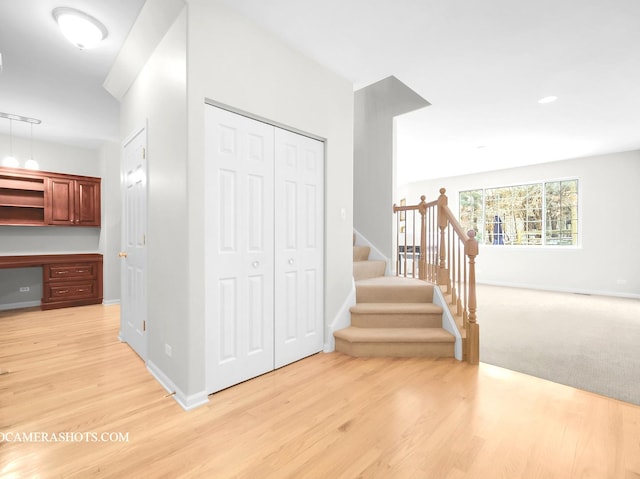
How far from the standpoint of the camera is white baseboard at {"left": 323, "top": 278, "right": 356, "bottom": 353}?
2.97 meters

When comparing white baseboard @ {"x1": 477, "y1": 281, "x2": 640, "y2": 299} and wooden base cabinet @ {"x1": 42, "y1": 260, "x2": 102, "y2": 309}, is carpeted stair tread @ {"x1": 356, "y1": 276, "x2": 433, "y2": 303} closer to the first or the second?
wooden base cabinet @ {"x1": 42, "y1": 260, "x2": 102, "y2": 309}

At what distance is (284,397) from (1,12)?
3.48 m

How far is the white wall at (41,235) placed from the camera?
16.1 feet

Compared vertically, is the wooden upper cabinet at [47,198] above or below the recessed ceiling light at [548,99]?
below

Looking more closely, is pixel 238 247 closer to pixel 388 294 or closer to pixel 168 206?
pixel 168 206

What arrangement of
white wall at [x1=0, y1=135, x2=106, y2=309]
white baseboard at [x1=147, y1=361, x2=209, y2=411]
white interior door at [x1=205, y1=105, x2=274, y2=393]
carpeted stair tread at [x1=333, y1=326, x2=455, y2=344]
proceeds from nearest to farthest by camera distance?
white baseboard at [x1=147, y1=361, x2=209, y2=411] < white interior door at [x1=205, y1=105, x2=274, y2=393] < carpeted stair tread at [x1=333, y1=326, x2=455, y2=344] < white wall at [x1=0, y1=135, x2=106, y2=309]

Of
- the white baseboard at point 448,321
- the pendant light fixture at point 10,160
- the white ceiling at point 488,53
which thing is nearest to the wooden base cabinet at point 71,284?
the pendant light fixture at point 10,160

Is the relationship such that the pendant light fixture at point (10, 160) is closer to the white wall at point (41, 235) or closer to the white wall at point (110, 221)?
the white wall at point (41, 235)

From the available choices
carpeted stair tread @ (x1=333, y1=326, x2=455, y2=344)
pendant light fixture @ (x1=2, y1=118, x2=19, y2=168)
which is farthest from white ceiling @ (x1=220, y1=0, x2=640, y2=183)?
pendant light fixture @ (x1=2, y1=118, x2=19, y2=168)

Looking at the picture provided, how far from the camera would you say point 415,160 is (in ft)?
21.4

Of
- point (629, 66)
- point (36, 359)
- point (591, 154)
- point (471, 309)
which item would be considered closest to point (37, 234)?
point (36, 359)

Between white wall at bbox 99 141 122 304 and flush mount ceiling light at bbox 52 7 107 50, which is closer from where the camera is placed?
flush mount ceiling light at bbox 52 7 107 50

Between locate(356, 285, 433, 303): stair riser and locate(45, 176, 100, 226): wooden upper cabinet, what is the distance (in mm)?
5011

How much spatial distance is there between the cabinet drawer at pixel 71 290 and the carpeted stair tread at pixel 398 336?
4628mm
